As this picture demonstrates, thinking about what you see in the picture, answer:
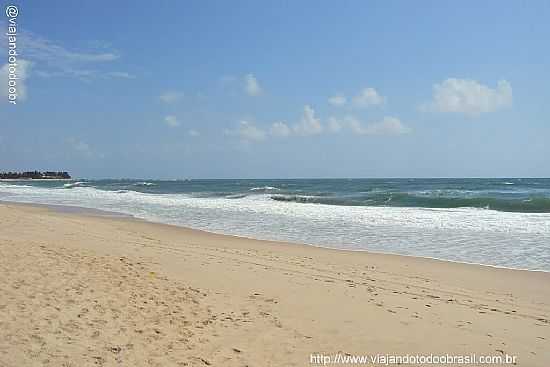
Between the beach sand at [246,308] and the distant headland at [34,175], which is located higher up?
the distant headland at [34,175]

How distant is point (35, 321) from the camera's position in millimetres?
4387

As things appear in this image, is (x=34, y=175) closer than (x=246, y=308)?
No

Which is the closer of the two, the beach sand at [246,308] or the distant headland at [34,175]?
the beach sand at [246,308]

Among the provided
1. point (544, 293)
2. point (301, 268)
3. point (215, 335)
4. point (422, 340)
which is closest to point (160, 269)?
point (301, 268)

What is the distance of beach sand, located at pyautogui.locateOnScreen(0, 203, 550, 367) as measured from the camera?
13.7 feet

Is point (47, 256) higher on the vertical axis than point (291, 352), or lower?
higher

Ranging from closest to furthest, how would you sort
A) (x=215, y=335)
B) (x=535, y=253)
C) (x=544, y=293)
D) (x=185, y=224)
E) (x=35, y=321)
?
(x=35, y=321)
(x=215, y=335)
(x=544, y=293)
(x=535, y=253)
(x=185, y=224)

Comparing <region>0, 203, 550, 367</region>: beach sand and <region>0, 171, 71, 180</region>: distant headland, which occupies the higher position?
<region>0, 171, 71, 180</region>: distant headland

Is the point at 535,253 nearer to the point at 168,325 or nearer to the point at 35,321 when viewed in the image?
the point at 168,325

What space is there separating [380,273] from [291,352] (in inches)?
174

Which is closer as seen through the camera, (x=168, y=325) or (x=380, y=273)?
(x=168, y=325)

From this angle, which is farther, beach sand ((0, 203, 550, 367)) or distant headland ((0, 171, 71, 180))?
distant headland ((0, 171, 71, 180))

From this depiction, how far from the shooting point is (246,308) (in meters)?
5.77

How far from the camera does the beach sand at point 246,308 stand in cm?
419
